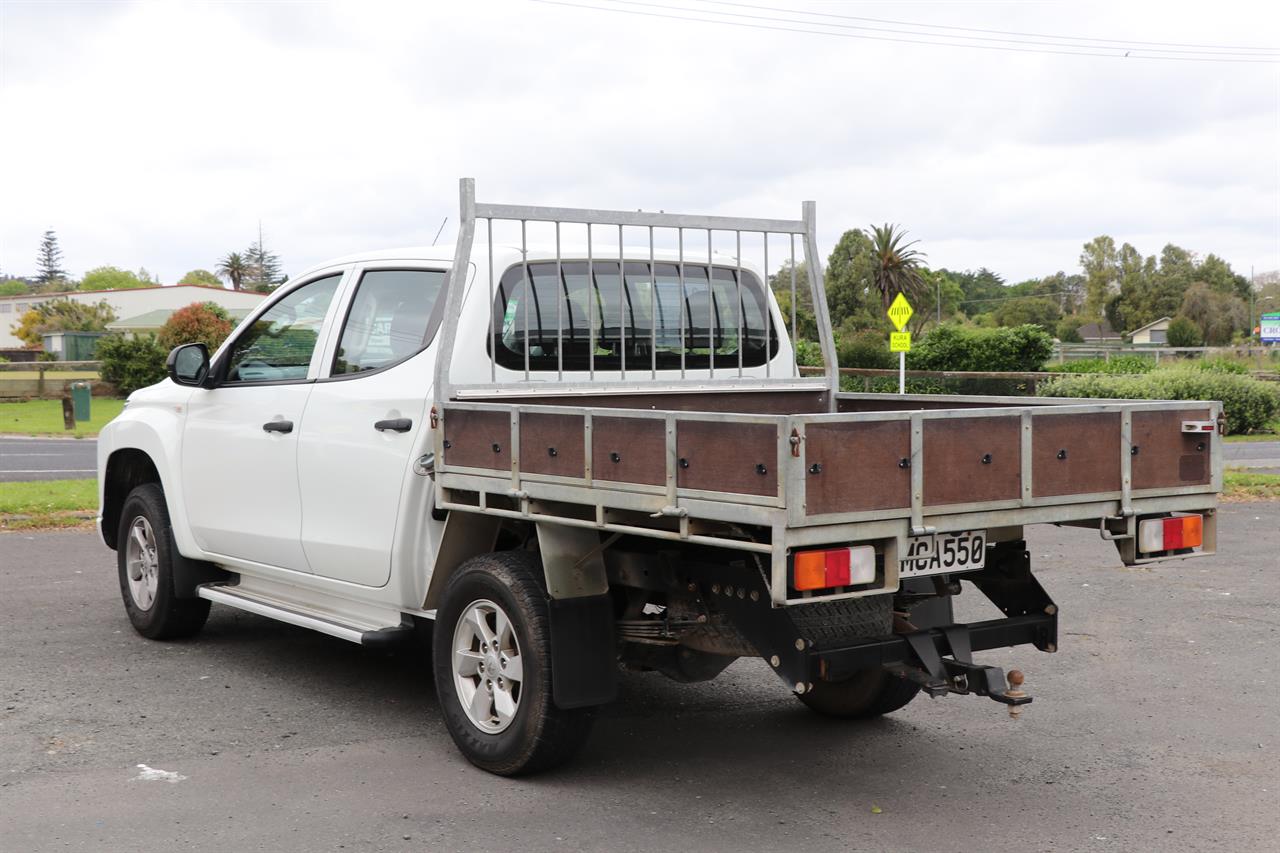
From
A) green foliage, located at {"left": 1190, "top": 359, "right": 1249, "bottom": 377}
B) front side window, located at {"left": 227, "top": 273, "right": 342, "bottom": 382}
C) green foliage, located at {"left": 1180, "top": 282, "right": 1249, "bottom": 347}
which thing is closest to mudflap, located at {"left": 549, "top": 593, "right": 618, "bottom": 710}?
front side window, located at {"left": 227, "top": 273, "right": 342, "bottom": 382}

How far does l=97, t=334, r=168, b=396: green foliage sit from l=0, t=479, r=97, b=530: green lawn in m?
28.0

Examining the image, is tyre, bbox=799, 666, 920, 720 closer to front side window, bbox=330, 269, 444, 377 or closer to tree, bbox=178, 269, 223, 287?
front side window, bbox=330, 269, 444, 377

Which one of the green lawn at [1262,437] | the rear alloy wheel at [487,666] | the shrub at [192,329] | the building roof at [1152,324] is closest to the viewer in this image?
the rear alloy wheel at [487,666]

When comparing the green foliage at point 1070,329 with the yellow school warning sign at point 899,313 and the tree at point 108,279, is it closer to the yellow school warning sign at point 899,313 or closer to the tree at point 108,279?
the yellow school warning sign at point 899,313

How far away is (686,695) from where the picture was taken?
6578 mm

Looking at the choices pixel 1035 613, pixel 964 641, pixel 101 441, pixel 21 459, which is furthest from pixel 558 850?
pixel 21 459

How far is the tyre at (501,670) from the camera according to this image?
4973 mm

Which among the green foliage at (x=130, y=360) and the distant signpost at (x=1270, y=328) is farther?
the distant signpost at (x=1270, y=328)

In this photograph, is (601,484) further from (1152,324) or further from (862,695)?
(1152,324)

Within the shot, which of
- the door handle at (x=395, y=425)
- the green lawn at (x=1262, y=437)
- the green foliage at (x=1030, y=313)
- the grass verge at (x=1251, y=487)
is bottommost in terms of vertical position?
the green lawn at (x=1262, y=437)

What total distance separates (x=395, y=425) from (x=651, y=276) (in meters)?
1.39

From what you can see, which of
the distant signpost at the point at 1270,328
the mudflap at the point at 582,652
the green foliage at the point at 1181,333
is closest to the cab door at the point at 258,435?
the mudflap at the point at 582,652

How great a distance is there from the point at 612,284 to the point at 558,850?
2.75m

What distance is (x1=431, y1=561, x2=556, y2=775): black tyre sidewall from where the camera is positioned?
4.95 meters
